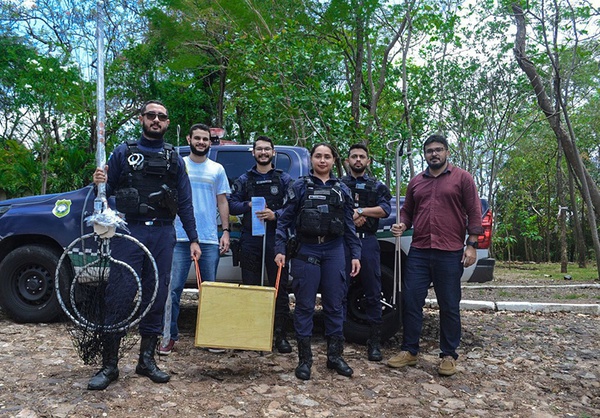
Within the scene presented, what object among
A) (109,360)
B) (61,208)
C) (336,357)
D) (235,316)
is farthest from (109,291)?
(61,208)

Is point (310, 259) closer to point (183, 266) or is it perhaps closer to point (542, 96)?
point (183, 266)

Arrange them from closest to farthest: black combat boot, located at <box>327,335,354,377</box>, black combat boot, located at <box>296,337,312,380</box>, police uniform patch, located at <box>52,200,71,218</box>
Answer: black combat boot, located at <box>296,337,312,380</box>
black combat boot, located at <box>327,335,354,377</box>
police uniform patch, located at <box>52,200,71,218</box>

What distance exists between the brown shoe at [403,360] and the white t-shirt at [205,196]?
6.23 feet

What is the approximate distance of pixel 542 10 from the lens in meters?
11.2

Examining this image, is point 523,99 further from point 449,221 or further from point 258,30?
point 449,221

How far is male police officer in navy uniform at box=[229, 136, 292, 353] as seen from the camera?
493 centimetres

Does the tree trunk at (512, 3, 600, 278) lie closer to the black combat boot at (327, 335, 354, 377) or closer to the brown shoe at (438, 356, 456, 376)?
the brown shoe at (438, 356, 456, 376)

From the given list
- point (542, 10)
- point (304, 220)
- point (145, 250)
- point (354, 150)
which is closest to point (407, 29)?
point (542, 10)

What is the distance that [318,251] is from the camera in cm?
441

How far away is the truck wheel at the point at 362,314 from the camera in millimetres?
5289

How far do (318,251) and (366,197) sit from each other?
88cm

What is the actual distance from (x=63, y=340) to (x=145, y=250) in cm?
210

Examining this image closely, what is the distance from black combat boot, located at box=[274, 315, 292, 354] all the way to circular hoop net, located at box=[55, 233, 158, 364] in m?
1.41

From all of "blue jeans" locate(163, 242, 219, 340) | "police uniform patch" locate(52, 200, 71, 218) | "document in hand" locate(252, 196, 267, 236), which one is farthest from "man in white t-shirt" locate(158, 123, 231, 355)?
"police uniform patch" locate(52, 200, 71, 218)
